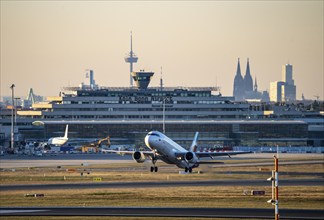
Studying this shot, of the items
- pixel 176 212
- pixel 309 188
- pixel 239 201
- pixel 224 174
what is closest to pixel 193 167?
pixel 224 174

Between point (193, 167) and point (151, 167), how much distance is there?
6.68m

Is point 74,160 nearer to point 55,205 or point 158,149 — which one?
point 158,149

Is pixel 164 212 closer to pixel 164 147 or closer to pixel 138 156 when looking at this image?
pixel 164 147

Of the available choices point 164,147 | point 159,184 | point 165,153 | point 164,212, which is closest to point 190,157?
point 165,153

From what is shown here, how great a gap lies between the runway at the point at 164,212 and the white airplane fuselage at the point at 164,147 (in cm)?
3566

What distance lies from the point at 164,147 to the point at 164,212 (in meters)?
40.4

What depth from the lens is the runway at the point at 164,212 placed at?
95812 mm

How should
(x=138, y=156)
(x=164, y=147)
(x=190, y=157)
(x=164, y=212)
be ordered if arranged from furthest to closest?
(x=190, y=157) < (x=138, y=156) < (x=164, y=147) < (x=164, y=212)

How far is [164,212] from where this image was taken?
98.3m

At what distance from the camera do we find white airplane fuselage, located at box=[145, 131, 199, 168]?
13734cm

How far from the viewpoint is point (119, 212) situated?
323 feet

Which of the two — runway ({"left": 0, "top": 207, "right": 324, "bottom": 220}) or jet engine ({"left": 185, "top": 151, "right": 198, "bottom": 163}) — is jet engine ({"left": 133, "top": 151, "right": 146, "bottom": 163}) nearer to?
jet engine ({"left": 185, "top": 151, "right": 198, "bottom": 163})

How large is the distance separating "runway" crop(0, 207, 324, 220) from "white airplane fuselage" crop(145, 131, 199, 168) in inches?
1404

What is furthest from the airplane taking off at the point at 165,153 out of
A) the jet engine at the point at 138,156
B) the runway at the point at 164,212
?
the runway at the point at 164,212
